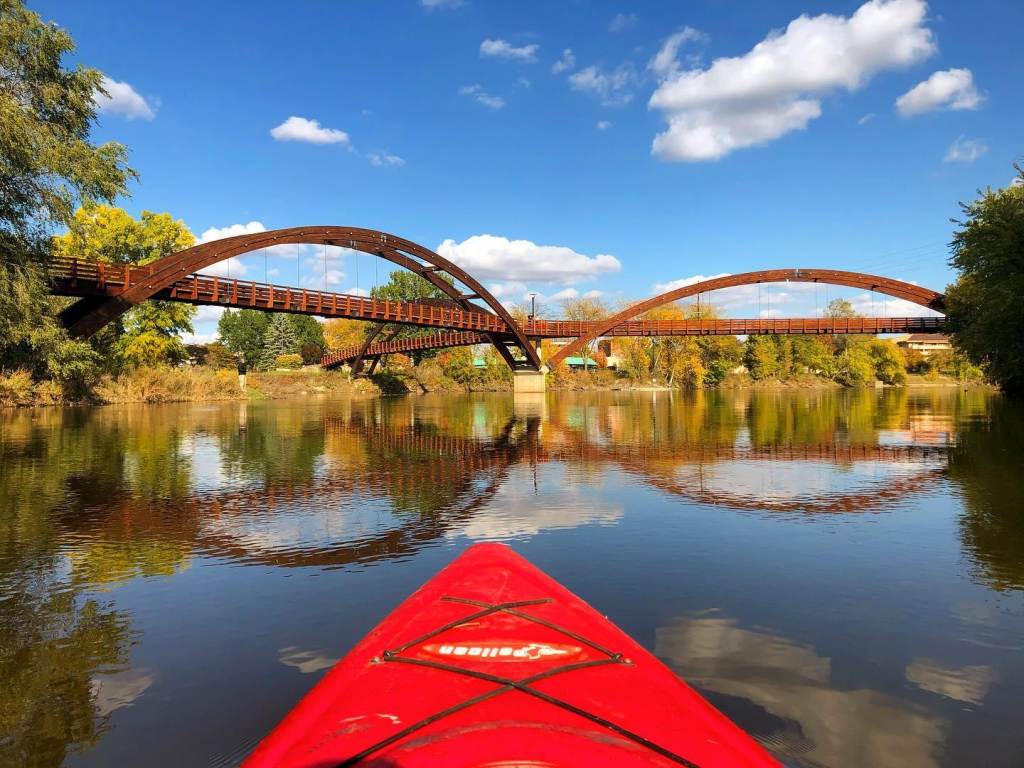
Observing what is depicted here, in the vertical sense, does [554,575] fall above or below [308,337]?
below

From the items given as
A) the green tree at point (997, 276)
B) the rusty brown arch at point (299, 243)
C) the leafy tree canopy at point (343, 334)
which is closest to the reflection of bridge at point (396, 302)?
the rusty brown arch at point (299, 243)

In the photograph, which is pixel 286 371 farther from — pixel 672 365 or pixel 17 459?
pixel 17 459

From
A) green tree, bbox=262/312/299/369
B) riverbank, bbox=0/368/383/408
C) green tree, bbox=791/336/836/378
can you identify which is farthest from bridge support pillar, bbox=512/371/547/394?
green tree, bbox=791/336/836/378

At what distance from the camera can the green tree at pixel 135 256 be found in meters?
47.8

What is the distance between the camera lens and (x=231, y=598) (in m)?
6.79

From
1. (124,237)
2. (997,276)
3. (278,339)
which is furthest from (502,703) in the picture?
(278,339)

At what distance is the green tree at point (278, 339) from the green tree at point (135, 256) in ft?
145

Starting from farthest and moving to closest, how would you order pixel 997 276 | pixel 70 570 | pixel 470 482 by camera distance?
pixel 997 276 → pixel 470 482 → pixel 70 570

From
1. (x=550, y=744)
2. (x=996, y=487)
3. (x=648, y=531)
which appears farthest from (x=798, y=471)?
(x=550, y=744)

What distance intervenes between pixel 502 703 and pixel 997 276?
4039 centimetres

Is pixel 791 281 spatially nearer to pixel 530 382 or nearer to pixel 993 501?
pixel 530 382

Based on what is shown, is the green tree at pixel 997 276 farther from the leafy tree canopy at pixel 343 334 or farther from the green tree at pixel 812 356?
the leafy tree canopy at pixel 343 334

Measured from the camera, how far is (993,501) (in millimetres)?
11344

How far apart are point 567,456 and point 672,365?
75.5m
